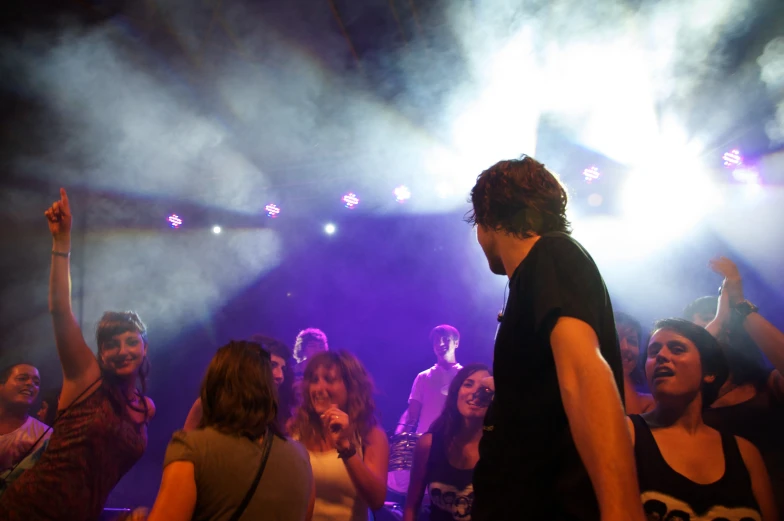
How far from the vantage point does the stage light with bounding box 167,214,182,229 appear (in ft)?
27.7

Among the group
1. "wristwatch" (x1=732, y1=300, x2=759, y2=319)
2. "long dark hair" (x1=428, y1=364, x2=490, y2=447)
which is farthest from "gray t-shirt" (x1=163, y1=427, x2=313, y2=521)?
"wristwatch" (x1=732, y1=300, x2=759, y2=319)

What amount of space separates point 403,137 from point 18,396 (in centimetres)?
537

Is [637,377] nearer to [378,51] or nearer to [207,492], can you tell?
[207,492]

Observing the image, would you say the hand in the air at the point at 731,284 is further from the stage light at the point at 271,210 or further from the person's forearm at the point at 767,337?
the stage light at the point at 271,210

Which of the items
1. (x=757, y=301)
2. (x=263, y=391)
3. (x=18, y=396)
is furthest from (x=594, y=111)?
(x=18, y=396)

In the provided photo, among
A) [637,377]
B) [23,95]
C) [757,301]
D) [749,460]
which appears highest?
[23,95]

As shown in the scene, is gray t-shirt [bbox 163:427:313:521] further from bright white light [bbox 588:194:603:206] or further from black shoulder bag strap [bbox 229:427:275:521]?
bright white light [bbox 588:194:603:206]

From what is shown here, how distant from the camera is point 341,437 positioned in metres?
2.55

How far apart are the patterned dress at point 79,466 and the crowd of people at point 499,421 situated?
0.4 inches

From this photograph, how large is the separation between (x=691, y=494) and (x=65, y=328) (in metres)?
3.60

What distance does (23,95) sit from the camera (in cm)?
641

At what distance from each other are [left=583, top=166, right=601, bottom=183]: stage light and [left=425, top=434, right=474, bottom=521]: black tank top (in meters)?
4.73

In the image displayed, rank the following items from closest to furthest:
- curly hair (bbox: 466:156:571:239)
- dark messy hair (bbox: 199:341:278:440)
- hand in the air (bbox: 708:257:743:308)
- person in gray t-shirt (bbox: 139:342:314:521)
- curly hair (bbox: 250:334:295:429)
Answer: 1. curly hair (bbox: 466:156:571:239)
2. person in gray t-shirt (bbox: 139:342:314:521)
3. dark messy hair (bbox: 199:341:278:440)
4. hand in the air (bbox: 708:257:743:308)
5. curly hair (bbox: 250:334:295:429)

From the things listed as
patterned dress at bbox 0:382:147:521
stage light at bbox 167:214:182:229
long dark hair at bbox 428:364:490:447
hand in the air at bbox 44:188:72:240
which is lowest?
patterned dress at bbox 0:382:147:521
